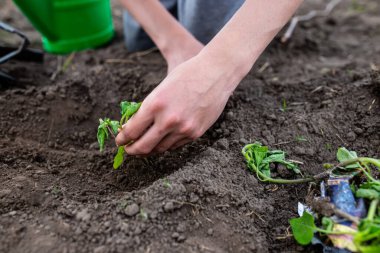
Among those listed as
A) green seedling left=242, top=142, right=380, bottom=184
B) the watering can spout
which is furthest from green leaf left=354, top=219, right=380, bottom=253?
the watering can spout

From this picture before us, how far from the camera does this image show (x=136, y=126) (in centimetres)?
122

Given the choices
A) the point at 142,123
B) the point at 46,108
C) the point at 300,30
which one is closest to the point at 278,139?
the point at 142,123

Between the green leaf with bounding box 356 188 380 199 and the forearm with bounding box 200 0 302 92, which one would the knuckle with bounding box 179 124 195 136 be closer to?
the forearm with bounding box 200 0 302 92

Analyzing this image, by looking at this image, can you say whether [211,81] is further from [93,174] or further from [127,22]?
[127,22]

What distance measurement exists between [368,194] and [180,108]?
1.69 ft

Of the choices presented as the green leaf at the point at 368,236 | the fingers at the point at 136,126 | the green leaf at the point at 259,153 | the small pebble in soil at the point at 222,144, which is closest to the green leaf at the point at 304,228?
the green leaf at the point at 368,236

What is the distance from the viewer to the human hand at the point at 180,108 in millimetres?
1189

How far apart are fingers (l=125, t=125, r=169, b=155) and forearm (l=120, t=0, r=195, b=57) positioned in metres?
0.68

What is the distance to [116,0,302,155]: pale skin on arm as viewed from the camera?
1196 millimetres

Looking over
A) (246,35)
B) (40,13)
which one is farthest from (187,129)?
(40,13)

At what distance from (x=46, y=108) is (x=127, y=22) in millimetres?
781

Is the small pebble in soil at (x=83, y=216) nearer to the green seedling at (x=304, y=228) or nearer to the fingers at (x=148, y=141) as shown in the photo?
the fingers at (x=148, y=141)

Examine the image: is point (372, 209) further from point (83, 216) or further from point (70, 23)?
point (70, 23)

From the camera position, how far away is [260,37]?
136cm
